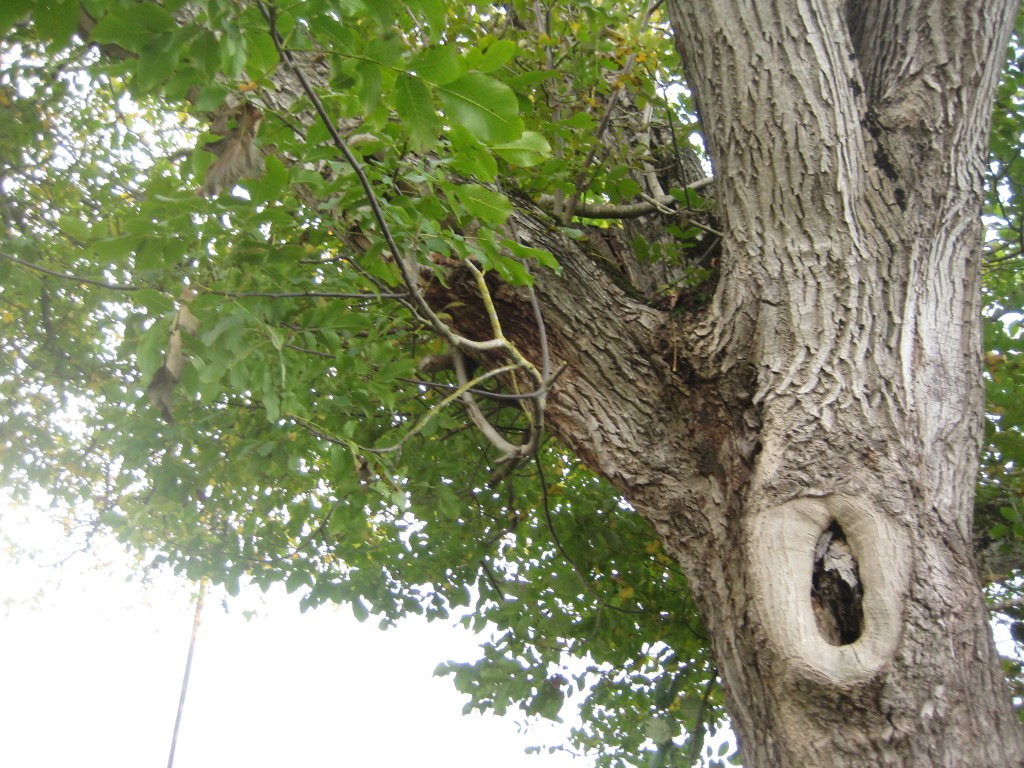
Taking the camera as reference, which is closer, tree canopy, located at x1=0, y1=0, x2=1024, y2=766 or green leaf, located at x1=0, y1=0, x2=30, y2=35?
green leaf, located at x1=0, y1=0, x2=30, y2=35

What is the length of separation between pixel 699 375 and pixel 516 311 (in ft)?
2.05

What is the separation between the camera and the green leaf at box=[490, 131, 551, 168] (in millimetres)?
1483

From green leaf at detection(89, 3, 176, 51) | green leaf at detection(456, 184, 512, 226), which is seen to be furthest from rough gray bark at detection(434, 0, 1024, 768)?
green leaf at detection(89, 3, 176, 51)

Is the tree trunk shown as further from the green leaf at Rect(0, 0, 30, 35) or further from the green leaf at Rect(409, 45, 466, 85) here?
the green leaf at Rect(0, 0, 30, 35)

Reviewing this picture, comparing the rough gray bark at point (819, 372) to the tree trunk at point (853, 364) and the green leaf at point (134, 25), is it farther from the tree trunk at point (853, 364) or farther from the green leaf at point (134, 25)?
the green leaf at point (134, 25)

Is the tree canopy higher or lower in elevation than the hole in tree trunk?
higher

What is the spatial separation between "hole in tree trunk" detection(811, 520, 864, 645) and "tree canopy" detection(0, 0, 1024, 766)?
0.83 meters

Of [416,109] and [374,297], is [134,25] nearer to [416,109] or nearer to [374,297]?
[416,109]

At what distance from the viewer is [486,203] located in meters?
1.72

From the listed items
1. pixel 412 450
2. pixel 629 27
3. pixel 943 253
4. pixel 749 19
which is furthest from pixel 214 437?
pixel 943 253

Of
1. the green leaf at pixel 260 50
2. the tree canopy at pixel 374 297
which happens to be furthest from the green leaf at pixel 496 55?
the green leaf at pixel 260 50

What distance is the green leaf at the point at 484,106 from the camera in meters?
1.20

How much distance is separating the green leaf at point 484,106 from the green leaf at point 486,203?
0.47 m

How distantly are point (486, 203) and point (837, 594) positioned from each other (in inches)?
49.5
